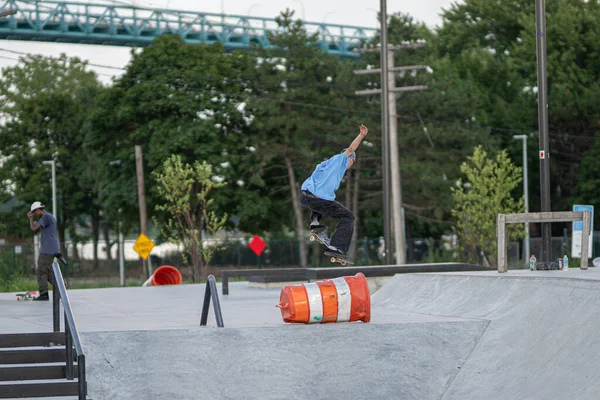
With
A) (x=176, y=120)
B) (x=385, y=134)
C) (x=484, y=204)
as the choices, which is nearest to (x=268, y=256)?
(x=176, y=120)

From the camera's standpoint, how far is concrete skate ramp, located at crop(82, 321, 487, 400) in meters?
9.61

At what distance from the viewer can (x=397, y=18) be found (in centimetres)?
5156

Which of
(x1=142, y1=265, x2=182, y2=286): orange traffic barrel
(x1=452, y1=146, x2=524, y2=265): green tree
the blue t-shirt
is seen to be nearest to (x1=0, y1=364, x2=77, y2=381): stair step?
the blue t-shirt

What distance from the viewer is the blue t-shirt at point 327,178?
38.3 feet

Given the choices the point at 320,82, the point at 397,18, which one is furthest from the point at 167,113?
the point at 397,18

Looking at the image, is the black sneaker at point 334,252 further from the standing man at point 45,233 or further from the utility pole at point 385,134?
the utility pole at point 385,134

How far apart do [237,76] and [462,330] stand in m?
42.8

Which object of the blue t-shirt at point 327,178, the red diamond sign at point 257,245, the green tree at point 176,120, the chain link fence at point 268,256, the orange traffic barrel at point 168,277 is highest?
the green tree at point 176,120

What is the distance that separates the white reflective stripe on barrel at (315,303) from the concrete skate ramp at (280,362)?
147 millimetres

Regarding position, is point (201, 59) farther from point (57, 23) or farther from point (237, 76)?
point (57, 23)

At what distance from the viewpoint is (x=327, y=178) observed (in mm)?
11828

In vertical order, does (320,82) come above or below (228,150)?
above

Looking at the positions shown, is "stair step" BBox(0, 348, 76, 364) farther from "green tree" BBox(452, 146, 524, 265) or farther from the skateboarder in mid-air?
"green tree" BBox(452, 146, 524, 265)

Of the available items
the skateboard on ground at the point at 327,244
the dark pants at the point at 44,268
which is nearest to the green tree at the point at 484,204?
the dark pants at the point at 44,268
